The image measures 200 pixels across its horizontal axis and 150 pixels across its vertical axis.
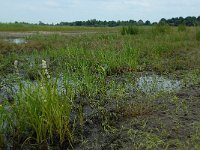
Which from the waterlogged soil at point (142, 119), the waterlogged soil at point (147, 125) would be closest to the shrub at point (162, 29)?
the waterlogged soil at point (142, 119)

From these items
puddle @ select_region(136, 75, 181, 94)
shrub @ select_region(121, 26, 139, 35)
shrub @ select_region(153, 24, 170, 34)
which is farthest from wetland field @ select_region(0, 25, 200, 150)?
shrub @ select_region(121, 26, 139, 35)

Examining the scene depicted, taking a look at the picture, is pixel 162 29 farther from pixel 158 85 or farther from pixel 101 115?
pixel 101 115

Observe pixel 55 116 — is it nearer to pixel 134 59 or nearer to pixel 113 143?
pixel 113 143

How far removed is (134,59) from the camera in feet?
25.1

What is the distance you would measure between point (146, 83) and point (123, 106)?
4.32 feet

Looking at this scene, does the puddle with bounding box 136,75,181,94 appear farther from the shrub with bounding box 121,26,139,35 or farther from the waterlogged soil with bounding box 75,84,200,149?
the shrub with bounding box 121,26,139,35

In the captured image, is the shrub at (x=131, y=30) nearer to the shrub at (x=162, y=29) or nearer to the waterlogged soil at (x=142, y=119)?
the shrub at (x=162, y=29)

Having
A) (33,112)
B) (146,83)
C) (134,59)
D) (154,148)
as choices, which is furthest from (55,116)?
(134,59)

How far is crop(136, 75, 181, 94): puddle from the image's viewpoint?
5438 mm

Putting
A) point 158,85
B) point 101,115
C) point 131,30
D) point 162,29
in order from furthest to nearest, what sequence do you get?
point 131,30
point 162,29
point 158,85
point 101,115

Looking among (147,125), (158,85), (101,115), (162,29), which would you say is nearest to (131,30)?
(162,29)

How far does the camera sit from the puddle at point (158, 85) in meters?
5.44

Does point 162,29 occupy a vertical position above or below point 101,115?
above

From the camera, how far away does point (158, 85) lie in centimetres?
590
